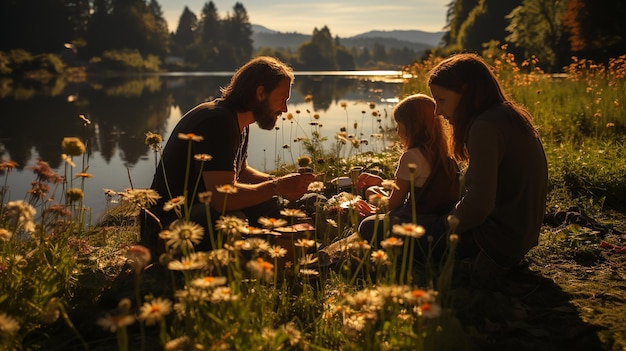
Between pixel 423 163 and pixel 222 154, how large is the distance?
129 cm

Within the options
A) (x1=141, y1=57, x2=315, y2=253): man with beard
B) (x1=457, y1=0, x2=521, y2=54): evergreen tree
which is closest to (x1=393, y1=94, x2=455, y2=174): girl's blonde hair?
(x1=141, y1=57, x2=315, y2=253): man with beard

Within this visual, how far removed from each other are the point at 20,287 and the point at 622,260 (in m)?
3.47

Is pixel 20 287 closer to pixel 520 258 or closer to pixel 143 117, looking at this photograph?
pixel 520 258

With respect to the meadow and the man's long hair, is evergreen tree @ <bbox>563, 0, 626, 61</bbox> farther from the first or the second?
the man's long hair

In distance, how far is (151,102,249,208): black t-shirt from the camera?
3.50 m

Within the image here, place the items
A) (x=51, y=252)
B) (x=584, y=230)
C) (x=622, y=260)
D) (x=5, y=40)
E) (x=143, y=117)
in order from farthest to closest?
1. (x=5, y=40)
2. (x=143, y=117)
3. (x=584, y=230)
4. (x=622, y=260)
5. (x=51, y=252)

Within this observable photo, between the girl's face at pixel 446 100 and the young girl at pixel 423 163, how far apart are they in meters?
0.37

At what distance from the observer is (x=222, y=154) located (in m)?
3.51

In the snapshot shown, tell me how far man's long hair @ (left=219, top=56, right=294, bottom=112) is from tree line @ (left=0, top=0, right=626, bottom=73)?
9.32 m

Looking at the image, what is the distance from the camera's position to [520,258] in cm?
342

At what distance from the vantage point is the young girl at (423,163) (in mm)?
3775

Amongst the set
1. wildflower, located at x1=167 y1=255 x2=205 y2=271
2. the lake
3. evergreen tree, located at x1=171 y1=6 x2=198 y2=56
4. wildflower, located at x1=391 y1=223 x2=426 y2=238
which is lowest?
the lake

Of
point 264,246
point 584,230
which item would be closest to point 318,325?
point 264,246

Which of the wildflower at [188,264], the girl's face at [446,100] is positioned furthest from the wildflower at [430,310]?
the girl's face at [446,100]
